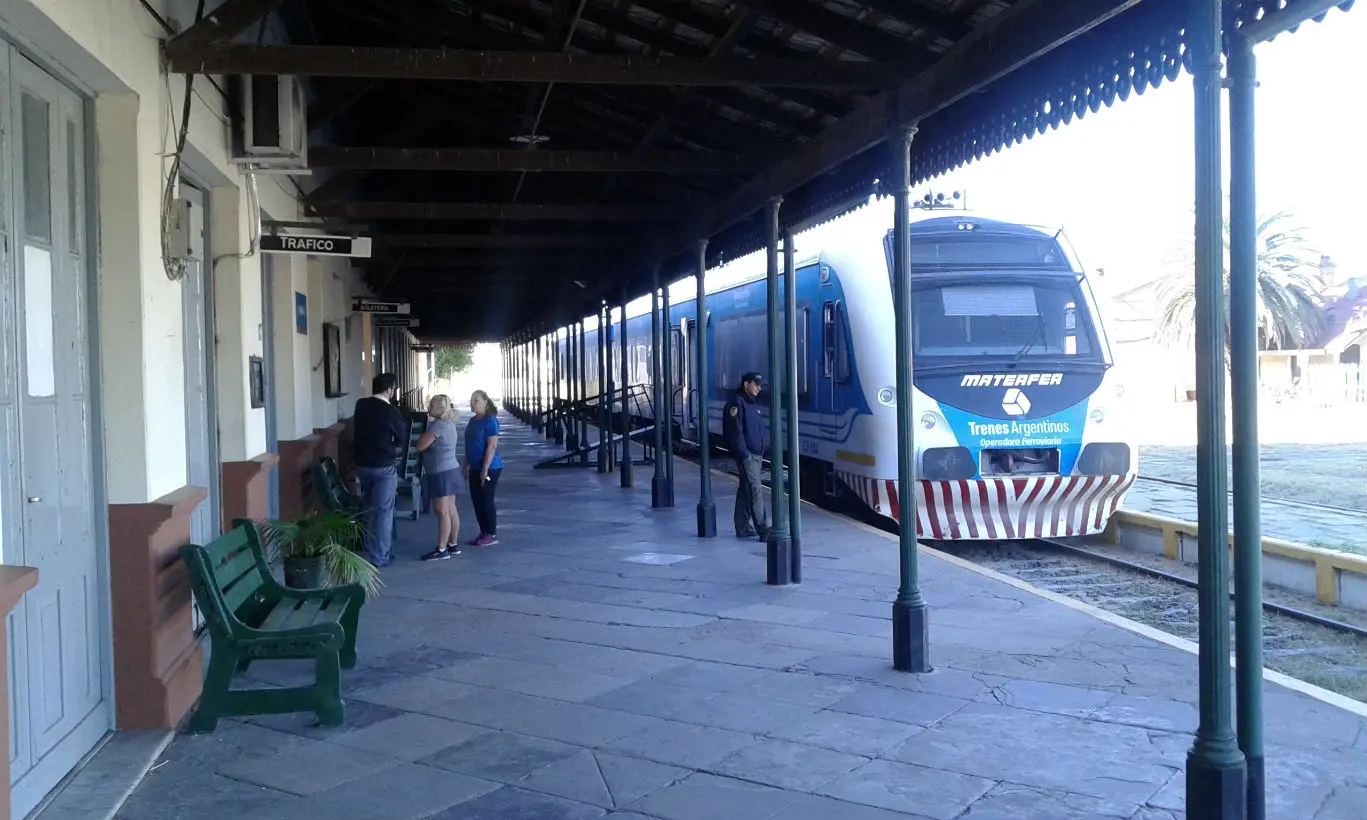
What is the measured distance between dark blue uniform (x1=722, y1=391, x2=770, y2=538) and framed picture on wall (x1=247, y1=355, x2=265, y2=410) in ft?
13.2

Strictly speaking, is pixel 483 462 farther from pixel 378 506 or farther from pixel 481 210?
pixel 481 210

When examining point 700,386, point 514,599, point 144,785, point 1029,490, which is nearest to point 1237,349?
point 144,785

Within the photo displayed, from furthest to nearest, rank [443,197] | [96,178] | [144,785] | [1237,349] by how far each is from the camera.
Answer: [443,197]
[96,178]
[144,785]
[1237,349]

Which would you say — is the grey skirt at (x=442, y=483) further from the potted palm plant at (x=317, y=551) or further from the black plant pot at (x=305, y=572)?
the black plant pot at (x=305, y=572)

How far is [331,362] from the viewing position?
12.2 m

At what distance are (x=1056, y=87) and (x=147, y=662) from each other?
4627mm

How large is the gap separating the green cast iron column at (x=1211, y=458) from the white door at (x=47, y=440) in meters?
3.92

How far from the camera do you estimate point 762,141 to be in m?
7.91

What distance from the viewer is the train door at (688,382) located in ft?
59.4

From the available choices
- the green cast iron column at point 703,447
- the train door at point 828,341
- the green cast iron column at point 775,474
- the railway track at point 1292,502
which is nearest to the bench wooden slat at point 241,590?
the green cast iron column at point 775,474

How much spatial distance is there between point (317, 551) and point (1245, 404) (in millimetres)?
5221

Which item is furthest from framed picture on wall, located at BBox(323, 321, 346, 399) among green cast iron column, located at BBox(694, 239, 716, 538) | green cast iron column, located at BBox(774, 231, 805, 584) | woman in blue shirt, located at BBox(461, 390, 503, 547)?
green cast iron column, located at BBox(774, 231, 805, 584)

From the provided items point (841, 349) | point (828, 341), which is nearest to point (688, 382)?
point (828, 341)

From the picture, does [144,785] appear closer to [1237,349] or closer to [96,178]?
[96,178]
